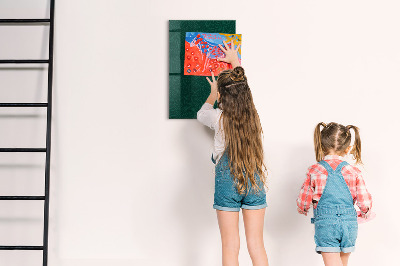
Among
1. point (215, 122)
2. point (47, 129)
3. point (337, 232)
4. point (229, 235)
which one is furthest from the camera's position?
point (47, 129)

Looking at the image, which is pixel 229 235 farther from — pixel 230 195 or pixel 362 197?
pixel 362 197

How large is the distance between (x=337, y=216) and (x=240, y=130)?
0.64 meters

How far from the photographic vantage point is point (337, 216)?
95.3 inches

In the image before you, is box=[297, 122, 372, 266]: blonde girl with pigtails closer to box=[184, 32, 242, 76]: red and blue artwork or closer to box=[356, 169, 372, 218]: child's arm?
box=[356, 169, 372, 218]: child's arm

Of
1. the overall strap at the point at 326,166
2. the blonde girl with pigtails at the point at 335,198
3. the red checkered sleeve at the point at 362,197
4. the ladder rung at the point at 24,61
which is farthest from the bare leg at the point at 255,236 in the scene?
the ladder rung at the point at 24,61

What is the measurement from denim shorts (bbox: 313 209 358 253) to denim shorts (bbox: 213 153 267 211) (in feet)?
1.08

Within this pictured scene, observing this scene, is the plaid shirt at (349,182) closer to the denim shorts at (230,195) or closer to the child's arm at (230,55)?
the denim shorts at (230,195)

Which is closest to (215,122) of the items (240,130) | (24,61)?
(240,130)

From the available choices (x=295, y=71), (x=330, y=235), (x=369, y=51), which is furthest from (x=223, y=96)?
(x=369, y=51)

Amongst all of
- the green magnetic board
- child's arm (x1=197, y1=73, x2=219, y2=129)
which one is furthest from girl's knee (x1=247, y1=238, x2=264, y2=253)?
the green magnetic board

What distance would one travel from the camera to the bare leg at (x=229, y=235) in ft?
8.27

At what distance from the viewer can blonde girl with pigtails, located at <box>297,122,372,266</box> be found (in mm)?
2422

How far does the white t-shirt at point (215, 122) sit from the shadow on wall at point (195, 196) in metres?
0.27

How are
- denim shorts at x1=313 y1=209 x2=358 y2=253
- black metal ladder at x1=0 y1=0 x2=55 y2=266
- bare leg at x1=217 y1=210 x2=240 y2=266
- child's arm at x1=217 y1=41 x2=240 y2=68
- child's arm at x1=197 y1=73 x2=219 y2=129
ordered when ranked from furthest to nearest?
1. child's arm at x1=217 y1=41 x2=240 y2=68
2. black metal ladder at x1=0 y1=0 x2=55 y2=266
3. child's arm at x1=197 y1=73 x2=219 y2=129
4. bare leg at x1=217 y1=210 x2=240 y2=266
5. denim shorts at x1=313 y1=209 x2=358 y2=253
